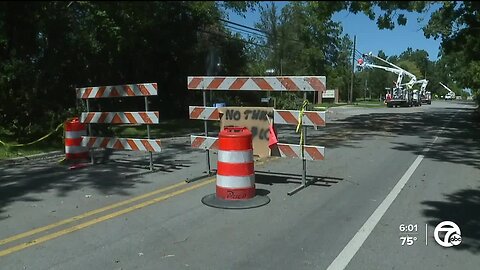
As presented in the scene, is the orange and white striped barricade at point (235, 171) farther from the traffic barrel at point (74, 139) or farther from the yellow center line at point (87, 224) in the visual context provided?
the traffic barrel at point (74, 139)

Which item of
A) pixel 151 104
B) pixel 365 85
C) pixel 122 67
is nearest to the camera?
pixel 122 67

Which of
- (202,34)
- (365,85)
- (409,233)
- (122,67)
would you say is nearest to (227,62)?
(202,34)

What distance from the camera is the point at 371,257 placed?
16.6 ft

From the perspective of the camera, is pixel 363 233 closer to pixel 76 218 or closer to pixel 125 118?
pixel 76 218

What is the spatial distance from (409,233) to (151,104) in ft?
74.5

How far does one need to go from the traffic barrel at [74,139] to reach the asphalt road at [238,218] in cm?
49

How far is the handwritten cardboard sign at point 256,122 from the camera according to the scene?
8.49m

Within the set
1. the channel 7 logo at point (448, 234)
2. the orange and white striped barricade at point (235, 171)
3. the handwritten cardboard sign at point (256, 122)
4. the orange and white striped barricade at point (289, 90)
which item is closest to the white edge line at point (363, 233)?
the channel 7 logo at point (448, 234)

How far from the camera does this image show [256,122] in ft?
28.2

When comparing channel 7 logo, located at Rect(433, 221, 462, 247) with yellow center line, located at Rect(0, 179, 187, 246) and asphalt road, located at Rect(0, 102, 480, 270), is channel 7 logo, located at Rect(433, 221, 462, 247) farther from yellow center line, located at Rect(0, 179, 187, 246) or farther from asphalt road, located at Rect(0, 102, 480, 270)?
yellow center line, located at Rect(0, 179, 187, 246)

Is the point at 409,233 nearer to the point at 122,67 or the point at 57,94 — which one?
the point at 57,94

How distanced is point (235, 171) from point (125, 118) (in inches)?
145

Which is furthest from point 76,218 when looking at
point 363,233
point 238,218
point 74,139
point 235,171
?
point 74,139

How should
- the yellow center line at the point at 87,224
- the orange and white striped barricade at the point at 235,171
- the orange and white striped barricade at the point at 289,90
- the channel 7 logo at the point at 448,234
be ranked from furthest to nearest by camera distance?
the orange and white striped barricade at the point at 289,90, the orange and white striped barricade at the point at 235,171, the channel 7 logo at the point at 448,234, the yellow center line at the point at 87,224
